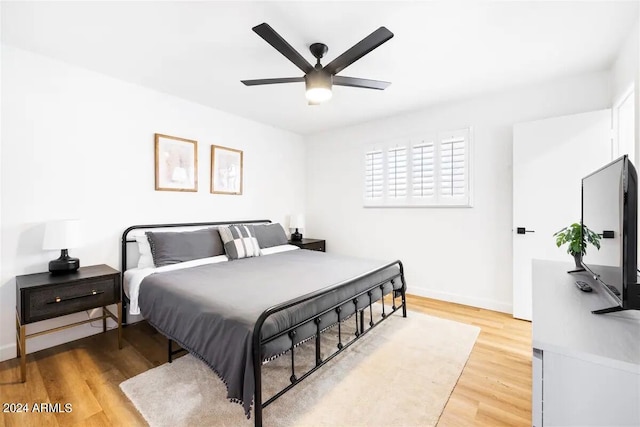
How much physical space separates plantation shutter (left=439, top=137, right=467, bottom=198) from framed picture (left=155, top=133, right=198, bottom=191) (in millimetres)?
3227

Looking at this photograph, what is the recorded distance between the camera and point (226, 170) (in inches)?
159

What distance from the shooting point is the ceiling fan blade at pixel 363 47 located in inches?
71.4

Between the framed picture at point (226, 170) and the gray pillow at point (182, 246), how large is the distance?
85 cm

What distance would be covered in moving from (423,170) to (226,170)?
9.03ft

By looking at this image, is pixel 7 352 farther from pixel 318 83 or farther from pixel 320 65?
pixel 320 65

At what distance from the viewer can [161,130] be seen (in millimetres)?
3387

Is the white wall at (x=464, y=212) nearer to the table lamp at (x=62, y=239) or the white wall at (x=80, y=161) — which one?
the white wall at (x=80, y=161)

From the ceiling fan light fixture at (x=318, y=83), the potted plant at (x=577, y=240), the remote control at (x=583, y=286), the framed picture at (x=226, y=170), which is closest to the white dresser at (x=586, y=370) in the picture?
the remote control at (x=583, y=286)

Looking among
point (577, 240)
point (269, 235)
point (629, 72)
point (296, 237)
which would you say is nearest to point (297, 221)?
point (296, 237)

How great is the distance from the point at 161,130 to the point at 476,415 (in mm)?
3955

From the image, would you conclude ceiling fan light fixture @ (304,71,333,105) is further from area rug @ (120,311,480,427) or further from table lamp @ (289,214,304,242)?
table lamp @ (289,214,304,242)

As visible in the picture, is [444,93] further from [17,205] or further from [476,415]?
[17,205]

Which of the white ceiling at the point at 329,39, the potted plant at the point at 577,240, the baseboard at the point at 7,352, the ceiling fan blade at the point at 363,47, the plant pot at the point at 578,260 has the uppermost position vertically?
the white ceiling at the point at 329,39

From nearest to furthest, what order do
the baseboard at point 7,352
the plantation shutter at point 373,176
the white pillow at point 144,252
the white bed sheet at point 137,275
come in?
the baseboard at point 7,352
the white bed sheet at point 137,275
the white pillow at point 144,252
the plantation shutter at point 373,176
